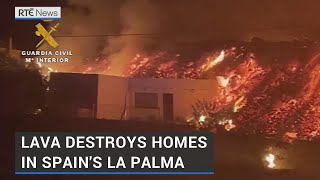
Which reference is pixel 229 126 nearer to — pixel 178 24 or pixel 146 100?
pixel 146 100

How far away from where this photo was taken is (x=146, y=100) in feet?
5.19

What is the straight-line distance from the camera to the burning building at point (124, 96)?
158 cm

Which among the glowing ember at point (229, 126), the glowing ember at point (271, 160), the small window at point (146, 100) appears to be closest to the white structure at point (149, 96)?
the small window at point (146, 100)

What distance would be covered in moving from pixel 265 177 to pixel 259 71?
47cm

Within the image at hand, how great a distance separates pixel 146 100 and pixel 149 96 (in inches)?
0.9

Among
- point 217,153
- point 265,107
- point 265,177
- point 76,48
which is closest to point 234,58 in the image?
point 265,107

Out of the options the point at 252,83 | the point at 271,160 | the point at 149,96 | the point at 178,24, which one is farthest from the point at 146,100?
the point at 271,160

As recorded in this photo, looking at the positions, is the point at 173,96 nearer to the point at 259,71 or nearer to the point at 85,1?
the point at 259,71

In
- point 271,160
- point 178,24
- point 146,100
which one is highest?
point 178,24

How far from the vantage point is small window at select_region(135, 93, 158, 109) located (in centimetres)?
157

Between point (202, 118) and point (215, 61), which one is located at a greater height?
point (215, 61)

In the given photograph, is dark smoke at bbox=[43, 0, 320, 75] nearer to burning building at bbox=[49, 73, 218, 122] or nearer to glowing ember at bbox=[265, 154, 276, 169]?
burning building at bbox=[49, 73, 218, 122]

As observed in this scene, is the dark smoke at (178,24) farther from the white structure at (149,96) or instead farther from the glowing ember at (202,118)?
the glowing ember at (202,118)

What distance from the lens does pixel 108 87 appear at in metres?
1.60
